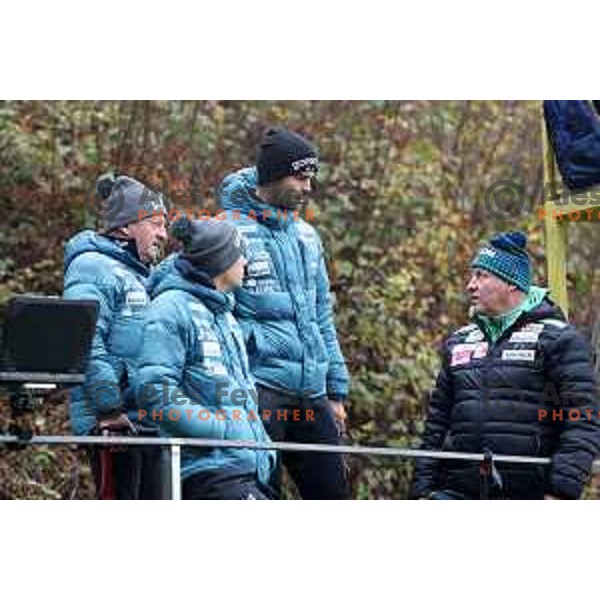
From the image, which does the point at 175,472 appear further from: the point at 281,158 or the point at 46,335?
the point at 281,158

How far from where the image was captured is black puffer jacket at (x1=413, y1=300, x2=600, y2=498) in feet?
25.1

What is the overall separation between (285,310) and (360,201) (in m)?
5.49

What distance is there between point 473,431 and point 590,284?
650 cm

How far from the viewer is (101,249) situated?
769cm

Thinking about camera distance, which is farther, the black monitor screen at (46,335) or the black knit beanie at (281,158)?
the black knit beanie at (281,158)

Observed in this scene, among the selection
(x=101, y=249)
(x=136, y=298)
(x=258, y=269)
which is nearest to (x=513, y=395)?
(x=258, y=269)

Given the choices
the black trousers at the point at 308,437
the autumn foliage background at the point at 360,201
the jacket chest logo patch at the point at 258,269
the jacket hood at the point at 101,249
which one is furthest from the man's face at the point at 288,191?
the autumn foliage background at the point at 360,201

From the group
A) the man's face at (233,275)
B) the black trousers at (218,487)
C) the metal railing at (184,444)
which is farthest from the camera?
the man's face at (233,275)

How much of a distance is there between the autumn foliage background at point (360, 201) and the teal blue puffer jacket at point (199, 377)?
429cm

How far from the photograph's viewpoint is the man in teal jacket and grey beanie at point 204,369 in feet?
23.6

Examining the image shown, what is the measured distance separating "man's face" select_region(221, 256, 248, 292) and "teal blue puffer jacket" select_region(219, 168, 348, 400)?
0.40 meters

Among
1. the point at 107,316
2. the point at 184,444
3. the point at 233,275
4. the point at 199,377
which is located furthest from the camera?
the point at 107,316

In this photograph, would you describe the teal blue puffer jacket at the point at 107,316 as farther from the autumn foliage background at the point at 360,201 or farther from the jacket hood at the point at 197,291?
the autumn foliage background at the point at 360,201
